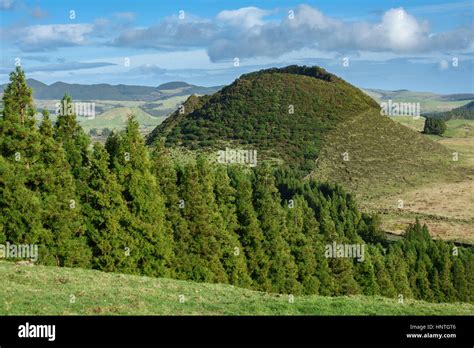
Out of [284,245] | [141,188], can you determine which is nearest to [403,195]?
[284,245]

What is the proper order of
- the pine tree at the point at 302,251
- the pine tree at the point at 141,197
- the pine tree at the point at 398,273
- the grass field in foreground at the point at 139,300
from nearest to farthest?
the grass field in foreground at the point at 139,300 < the pine tree at the point at 141,197 < the pine tree at the point at 302,251 < the pine tree at the point at 398,273

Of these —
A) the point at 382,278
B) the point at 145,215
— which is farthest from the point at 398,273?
the point at 145,215

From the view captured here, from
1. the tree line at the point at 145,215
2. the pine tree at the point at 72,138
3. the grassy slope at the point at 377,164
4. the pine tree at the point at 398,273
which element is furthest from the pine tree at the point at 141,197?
the grassy slope at the point at 377,164

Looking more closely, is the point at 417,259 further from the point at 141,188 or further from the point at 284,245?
the point at 141,188

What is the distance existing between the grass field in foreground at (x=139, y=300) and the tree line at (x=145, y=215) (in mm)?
8106

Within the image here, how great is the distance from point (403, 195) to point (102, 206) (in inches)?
4966

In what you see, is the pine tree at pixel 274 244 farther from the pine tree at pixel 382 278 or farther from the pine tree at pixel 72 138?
the pine tree at pixel 72 138

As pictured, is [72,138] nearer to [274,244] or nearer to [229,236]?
[229,236]

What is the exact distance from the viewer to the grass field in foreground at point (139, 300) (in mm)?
24516

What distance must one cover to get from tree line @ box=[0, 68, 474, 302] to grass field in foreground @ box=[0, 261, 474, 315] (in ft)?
26.6

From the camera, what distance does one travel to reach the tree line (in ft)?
137
